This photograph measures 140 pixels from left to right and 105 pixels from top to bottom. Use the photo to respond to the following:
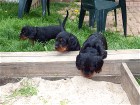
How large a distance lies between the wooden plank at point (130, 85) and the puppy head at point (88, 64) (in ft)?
0.89

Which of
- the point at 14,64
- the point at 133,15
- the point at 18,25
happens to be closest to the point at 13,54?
the point at 14,64

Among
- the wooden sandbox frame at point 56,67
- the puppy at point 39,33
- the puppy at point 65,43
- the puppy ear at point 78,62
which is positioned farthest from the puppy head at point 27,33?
the puppy ear at point 78,62

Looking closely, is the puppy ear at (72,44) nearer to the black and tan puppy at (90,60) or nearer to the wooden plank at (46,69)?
the black and tan puppy at (90,60)

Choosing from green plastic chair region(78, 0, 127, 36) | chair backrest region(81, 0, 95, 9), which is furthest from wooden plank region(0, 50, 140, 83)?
chair backrest region(81, 0, 95, 9)

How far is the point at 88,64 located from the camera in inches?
159

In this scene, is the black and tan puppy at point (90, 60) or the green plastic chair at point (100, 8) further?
the green plastic chair at point (100, 8)

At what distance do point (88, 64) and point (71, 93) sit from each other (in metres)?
0.36

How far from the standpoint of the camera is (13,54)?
176 inches

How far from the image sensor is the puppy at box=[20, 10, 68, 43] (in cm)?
554

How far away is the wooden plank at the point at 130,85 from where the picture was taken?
11.8 ft

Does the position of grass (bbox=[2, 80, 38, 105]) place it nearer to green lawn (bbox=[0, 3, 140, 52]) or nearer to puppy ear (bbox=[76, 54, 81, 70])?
puppy ear (bbox=[76, 54, 81, 70])

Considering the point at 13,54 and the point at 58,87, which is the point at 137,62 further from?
the point at 13,54

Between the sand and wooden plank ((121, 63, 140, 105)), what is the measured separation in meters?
0.09

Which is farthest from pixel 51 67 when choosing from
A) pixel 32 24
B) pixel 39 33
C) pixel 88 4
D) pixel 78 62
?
pixel 32 24
